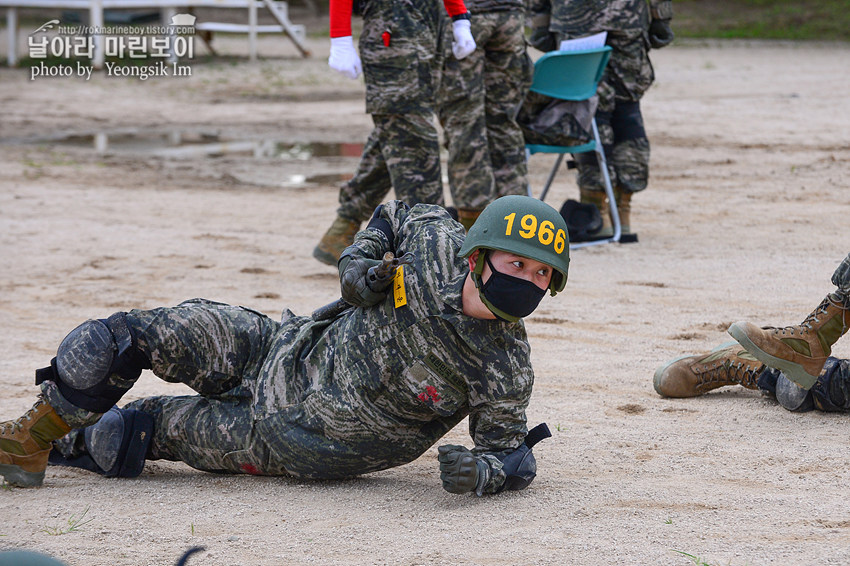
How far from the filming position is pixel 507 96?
691 cm

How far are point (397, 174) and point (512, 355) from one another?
2.93 meters

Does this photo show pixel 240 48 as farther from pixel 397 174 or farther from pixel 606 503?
pixel 606 503

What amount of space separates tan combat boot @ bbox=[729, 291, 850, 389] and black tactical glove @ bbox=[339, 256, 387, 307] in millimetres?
1371

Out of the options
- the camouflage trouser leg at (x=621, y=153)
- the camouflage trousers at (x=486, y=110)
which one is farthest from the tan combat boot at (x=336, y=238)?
the camouflage trouser leg at (x=621, y=153)

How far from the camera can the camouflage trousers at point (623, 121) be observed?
7.34m

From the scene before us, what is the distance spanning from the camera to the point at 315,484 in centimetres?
357

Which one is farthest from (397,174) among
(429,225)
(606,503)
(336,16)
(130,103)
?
(130,103)

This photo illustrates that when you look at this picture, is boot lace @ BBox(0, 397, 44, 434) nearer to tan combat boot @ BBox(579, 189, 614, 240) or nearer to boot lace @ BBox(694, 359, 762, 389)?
boot lace @ BBox(694, 359, 762, 389)

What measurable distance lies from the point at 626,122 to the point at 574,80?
2.25ft

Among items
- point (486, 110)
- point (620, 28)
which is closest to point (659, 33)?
point (620, 28)

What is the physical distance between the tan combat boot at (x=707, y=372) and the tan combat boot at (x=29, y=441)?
89.3 inches

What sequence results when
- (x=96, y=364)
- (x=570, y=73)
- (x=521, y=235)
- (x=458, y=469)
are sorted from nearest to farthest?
(x=521, y=235) < (x=458, y=469) < (x=96, y=364) < (x=570, y=73)

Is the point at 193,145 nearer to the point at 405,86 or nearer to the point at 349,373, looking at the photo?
the point at 405,86

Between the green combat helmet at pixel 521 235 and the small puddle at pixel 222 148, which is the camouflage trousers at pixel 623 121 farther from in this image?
the green combat helmet at pixel 521 235
